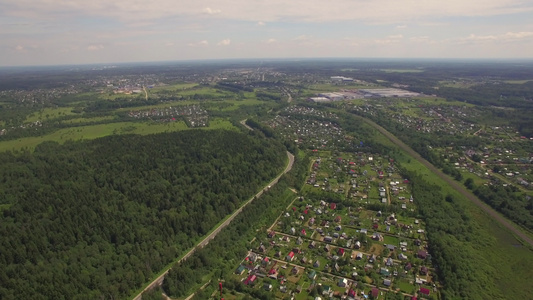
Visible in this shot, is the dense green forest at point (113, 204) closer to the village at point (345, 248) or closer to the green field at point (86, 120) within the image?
the village at point (345, 248)

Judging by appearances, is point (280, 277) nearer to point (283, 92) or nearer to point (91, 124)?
point (91, 124)

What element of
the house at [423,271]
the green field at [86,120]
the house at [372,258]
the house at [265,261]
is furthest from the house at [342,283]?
the green field at [86,120]

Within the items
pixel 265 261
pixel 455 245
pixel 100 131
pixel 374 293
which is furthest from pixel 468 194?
pixel 100 131

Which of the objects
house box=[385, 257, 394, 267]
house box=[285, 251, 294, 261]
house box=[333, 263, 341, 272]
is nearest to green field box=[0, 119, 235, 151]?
house box=[285, 251, 294, 261]

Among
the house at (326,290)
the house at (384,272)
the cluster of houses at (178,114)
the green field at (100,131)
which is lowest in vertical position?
the house at (326,290)

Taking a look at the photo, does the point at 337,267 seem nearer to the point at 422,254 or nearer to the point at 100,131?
the point at 422,254

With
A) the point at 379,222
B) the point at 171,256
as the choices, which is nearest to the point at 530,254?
the point at 379,222
